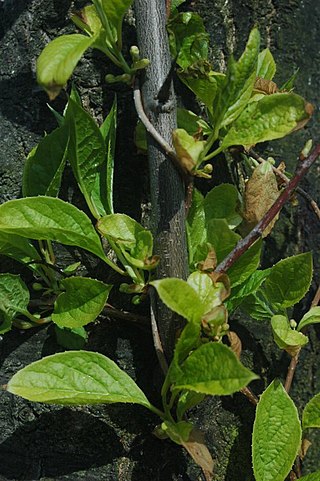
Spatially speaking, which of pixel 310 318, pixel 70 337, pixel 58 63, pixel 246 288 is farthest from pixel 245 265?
pixel 58 63

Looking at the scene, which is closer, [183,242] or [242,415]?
[183,242]

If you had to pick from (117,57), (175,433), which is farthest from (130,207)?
(175,433)

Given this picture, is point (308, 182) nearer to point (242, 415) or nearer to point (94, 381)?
point (242, 415)

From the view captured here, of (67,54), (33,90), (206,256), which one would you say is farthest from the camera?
(33,90)

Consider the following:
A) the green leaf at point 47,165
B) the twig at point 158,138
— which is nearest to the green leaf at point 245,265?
the twig at point 158,138

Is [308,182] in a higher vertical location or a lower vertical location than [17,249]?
lower

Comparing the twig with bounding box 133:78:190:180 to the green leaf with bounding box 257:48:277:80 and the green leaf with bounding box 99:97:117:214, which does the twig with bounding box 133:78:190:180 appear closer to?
the green leaf with bounding box 99:97:117:214

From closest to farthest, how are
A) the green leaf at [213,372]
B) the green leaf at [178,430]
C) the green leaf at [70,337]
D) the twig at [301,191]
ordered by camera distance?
the green leaf at [213,372] < the green leaf at [178,430] < the green leaf at [70,337] < the twig at [301,191]

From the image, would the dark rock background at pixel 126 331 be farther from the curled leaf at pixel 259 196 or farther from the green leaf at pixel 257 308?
the curled leaf at pixel 259 196
